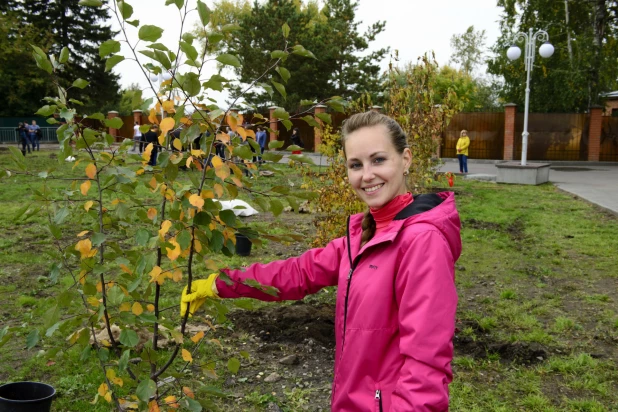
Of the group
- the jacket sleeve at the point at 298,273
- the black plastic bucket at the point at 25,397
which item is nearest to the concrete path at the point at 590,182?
the jacket sleeve at the point at 298,273

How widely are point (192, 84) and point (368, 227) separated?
783mm

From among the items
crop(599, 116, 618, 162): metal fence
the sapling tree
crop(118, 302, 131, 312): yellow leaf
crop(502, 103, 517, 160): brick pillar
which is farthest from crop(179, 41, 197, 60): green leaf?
crop(599, 116, 618, 162): metal fence

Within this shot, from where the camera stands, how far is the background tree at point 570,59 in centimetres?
2880

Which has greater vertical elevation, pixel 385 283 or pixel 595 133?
pixel 595 133

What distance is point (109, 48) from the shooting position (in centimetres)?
177

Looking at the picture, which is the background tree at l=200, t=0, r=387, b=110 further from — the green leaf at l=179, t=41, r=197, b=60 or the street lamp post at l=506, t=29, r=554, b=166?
the green leaf at l=179, t=41, r=197, b=60

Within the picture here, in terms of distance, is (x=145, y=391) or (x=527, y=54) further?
(x=527, y=54)

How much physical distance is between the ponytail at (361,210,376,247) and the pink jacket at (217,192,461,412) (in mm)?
35

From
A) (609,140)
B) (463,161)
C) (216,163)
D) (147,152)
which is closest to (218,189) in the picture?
(216,163)

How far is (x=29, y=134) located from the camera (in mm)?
28609

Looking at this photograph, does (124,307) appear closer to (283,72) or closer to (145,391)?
(145,391)

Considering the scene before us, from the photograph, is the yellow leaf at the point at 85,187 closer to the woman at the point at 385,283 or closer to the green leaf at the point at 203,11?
the woman at the point at 385,283

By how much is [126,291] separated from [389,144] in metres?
1.07

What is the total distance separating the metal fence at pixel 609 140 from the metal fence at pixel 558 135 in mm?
725
